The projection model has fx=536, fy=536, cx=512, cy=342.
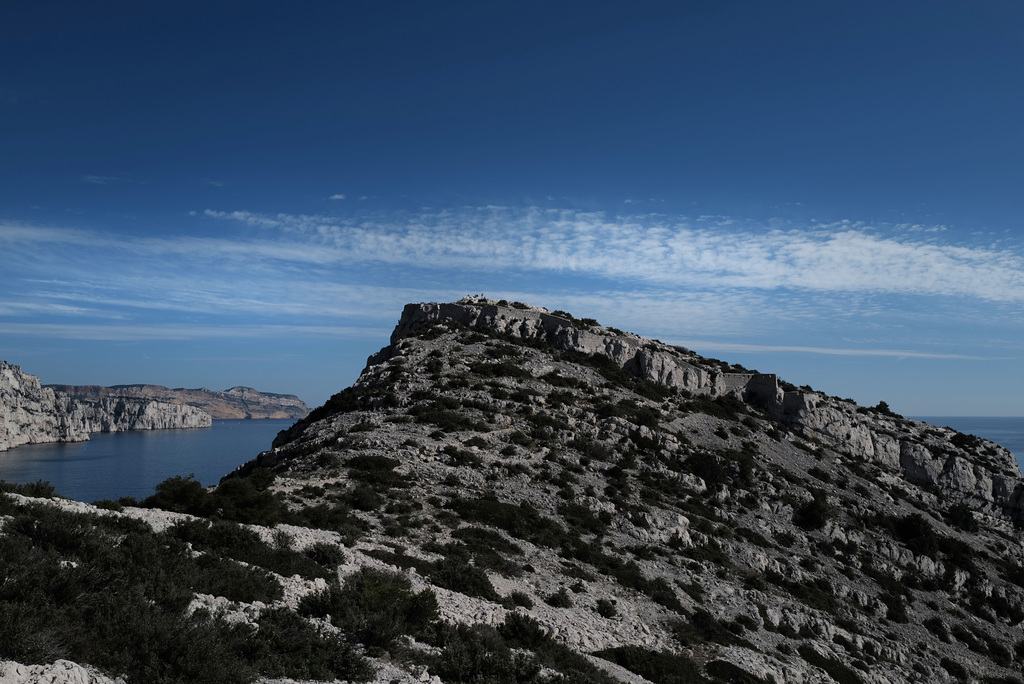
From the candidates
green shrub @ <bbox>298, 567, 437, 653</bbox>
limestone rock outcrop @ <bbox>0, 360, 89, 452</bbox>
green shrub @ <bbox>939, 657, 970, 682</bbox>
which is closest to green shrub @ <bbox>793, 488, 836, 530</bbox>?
green shrub @ <bbox>939, 657, 970, 682</bbox>

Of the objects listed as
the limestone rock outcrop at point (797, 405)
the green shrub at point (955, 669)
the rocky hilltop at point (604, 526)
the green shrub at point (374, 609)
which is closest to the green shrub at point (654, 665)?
the rocky hilltop at point (604, 526)

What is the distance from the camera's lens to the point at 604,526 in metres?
27.8

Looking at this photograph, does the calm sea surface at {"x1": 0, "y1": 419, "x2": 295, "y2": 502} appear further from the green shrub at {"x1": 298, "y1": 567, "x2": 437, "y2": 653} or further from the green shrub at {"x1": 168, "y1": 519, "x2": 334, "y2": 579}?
the green shrub at {"x1": 298, "y1": 567, "x2": 437, "y2": 653}

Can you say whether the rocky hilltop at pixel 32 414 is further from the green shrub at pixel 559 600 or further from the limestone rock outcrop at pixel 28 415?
the green shrub at pixel 559 600

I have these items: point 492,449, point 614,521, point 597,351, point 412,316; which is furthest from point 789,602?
point 412,316

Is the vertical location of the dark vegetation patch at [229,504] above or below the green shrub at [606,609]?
above

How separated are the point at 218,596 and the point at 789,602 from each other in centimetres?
2471

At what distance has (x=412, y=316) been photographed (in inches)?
2453

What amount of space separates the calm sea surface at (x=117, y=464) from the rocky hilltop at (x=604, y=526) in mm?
46320

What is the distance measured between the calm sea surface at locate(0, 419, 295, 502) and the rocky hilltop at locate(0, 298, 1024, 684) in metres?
46.3

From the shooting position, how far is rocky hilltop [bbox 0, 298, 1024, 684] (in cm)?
1380

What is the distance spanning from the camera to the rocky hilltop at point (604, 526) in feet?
45.3

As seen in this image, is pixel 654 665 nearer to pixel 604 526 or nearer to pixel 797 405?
pixel 604 526

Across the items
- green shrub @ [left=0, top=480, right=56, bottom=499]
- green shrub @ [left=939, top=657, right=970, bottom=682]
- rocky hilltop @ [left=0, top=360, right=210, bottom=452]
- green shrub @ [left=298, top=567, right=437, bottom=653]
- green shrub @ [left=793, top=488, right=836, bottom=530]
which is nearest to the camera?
green shrub @ [left=298, top=567, right=437, bottom=653]
